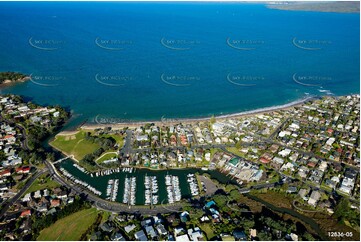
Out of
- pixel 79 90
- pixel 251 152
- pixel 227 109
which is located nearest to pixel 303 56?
pixel 227 109

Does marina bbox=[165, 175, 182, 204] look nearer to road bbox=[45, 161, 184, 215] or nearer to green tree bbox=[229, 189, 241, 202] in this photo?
road bbox=[45, 161, 184, 215]

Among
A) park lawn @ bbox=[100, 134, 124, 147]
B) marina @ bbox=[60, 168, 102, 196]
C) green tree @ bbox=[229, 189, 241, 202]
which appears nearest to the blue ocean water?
park lawn @ bbox=[100, 134, 124, 147]

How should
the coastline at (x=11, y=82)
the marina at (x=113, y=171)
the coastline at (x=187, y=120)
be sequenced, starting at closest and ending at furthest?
the marina at (x=113, y=171), the coastline at (x=187, y=120), the coastline at (x=11, y=82)

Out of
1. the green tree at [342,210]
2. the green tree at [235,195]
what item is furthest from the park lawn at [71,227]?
the green tree at [342,210]

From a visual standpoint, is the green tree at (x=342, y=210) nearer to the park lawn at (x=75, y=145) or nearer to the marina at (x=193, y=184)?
the marina at (x=193, y=184)

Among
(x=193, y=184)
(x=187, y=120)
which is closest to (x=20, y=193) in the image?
(x=193, y=184)

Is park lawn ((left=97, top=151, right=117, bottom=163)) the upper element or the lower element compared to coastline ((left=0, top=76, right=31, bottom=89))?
upper
